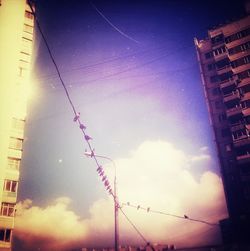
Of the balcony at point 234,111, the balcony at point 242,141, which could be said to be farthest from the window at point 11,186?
the balcony at point 234,111

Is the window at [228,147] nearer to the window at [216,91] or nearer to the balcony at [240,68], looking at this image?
the window at [216,91]

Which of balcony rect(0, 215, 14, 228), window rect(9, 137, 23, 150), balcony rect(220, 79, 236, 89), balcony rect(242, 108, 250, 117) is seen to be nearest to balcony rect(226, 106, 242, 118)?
balcony rect(242, 108, 250, 117)

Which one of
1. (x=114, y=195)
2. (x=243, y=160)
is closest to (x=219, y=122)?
(x=243, y=160)

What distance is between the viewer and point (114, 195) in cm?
1712

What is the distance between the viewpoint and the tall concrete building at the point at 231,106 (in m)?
46.5

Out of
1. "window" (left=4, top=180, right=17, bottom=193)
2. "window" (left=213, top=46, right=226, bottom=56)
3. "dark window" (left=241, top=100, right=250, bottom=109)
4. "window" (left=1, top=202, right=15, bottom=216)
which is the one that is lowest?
"window" (left=1, top=202, right=15, bottom=216)

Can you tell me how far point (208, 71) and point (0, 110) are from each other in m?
61.2

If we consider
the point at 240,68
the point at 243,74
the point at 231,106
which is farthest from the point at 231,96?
the point at 240,68

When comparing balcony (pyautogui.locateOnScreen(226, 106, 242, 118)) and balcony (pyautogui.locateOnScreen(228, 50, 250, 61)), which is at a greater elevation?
balcony (pyautogui.locateOnScreen(228, 50, 250, 61))

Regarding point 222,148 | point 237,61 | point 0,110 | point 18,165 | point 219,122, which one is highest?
point 237,61

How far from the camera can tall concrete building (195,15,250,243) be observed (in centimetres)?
4648

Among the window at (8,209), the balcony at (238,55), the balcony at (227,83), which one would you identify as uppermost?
the balcony at (238,55)

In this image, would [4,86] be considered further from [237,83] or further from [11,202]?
[237,83]

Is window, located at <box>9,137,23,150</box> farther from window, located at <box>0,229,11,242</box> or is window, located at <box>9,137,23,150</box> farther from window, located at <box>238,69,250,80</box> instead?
window, located at <box>238,69,250,80</box>
